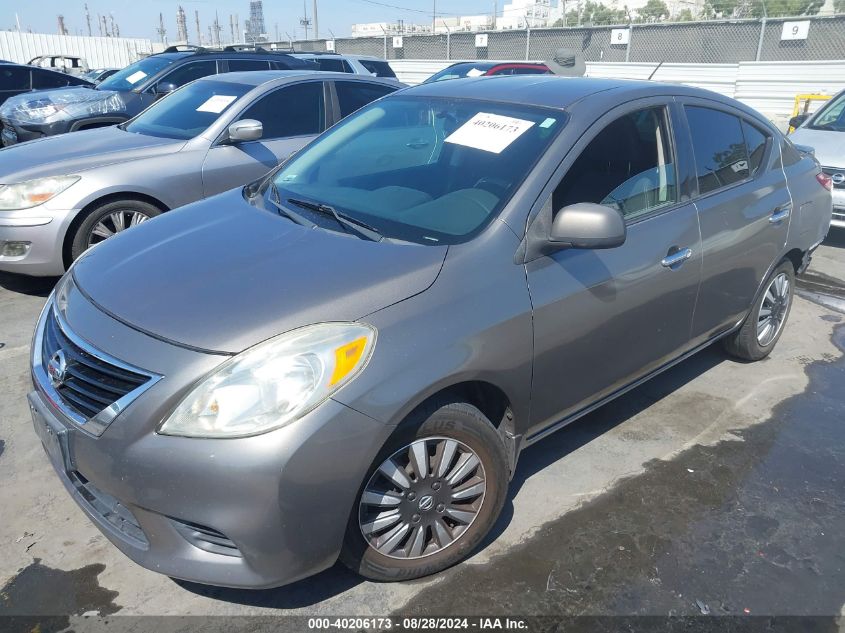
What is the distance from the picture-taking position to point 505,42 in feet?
79.8

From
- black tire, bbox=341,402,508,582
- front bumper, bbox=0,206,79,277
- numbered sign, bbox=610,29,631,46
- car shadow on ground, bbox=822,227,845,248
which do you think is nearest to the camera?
black tire, bbox=341,402,508,582

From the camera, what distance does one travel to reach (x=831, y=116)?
25.8 feet

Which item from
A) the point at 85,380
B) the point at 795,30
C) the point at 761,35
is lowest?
the point at 85,380

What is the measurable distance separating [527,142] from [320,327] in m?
1.30

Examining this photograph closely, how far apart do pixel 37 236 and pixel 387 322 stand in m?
3.66

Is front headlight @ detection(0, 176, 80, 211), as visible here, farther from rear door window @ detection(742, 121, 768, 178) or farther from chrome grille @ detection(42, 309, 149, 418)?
rear door window @ detection(742, 121, 768, 178)

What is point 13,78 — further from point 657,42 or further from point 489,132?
point 657,42

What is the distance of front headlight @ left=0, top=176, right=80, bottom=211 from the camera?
4750mm

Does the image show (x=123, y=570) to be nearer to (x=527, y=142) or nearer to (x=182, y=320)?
(x=182, y=320)

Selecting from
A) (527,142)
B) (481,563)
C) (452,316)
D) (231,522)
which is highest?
(527,142)

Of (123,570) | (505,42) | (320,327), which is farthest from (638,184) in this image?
(505,42)

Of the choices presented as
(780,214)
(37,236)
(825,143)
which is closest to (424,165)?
(780,214)

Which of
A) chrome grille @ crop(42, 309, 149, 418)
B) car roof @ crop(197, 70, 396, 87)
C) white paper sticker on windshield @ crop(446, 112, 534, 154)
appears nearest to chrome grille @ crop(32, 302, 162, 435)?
chrome grille @ crop(42, 309, 149, 418)

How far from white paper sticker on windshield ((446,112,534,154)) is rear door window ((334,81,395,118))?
3366 mm
